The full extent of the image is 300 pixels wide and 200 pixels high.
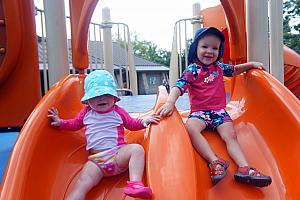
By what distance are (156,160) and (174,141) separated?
0.39 ft

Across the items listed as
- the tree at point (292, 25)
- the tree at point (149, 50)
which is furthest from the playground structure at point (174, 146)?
the tree at point (149, 50)

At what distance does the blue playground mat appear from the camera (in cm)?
195

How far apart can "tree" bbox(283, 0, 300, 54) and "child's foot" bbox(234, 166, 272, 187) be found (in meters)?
19.2

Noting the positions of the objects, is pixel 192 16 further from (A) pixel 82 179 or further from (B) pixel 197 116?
(A) pixel 82 179

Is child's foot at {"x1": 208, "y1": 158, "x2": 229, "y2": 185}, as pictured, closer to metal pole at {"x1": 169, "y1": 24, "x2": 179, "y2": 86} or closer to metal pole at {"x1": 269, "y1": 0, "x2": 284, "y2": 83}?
metal pole at {"x1": 269, "y1": 0, "x2": 284, "y2": 83}

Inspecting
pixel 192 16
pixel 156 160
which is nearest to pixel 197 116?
pixel 156 160

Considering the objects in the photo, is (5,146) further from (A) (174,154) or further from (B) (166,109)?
(A) (174,154)

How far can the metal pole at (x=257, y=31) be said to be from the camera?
7.29 ft

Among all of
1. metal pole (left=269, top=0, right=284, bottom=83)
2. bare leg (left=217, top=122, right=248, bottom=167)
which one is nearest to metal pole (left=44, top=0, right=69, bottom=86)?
bare leg (left=217, top=122, right=248, bottom=167)

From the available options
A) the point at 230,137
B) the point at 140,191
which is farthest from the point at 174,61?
the point at 140,191

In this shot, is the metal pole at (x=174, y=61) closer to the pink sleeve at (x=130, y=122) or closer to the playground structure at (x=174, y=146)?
the playground structure at (x=174, y=146)

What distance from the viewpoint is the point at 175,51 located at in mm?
5168

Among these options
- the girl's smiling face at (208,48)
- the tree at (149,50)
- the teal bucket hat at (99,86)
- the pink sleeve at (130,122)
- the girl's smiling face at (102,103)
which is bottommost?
the pink sleeve at (130,122)

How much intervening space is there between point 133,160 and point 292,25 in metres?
21.5
